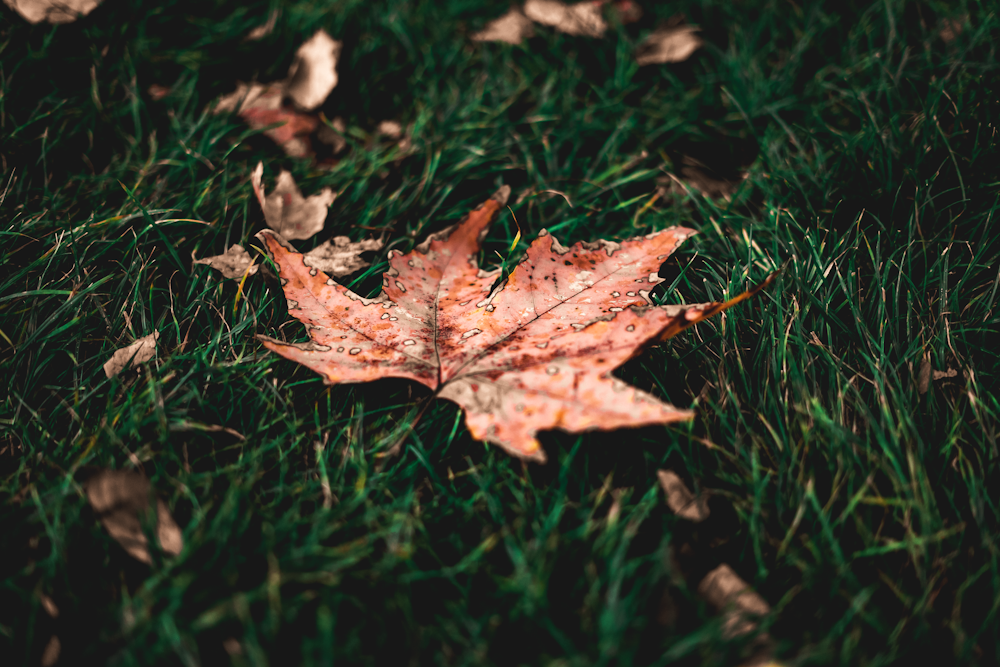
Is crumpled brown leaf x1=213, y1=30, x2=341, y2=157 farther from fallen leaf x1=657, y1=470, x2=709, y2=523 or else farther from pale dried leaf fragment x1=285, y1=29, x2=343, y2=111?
fallen leaf x1=657, y1=470, x2=709, y2=523

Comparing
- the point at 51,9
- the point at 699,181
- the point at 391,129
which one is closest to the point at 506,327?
the point at 699,181

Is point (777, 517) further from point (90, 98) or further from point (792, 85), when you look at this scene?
point (90, 98)

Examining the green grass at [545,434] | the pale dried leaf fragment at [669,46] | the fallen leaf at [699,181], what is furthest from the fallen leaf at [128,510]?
the pale dried leaf fragment at [669,46]

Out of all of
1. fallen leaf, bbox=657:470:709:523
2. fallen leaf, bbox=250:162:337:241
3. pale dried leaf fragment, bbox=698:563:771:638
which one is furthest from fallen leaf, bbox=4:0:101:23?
pale dried leaf fragment, bbox=698:563:771:638

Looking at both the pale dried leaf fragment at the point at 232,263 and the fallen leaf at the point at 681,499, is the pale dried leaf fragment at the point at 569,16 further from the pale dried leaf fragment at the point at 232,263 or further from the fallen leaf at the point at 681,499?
the fallen leaf at the point at 681,499

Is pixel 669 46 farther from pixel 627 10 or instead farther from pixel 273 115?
pixel 273 115
